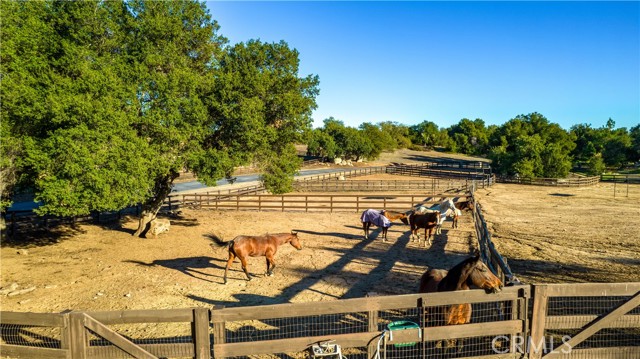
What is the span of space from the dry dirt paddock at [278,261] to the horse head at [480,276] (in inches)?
151

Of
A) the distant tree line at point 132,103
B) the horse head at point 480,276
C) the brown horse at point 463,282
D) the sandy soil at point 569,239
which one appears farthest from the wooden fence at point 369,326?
the distant tree line at point 132,103

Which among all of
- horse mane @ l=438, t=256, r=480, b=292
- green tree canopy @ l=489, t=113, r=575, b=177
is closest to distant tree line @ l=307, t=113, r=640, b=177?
green tree canopy @ l=489, t=113, r=575, b=177

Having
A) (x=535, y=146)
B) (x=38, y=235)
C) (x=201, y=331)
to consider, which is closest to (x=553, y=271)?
(x=201, y=331)

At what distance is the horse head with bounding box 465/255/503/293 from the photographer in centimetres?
432

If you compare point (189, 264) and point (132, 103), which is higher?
point (132, 103)

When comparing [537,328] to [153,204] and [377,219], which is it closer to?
[377,219]

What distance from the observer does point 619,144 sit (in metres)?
61.3

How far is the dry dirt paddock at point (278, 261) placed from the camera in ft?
27.6

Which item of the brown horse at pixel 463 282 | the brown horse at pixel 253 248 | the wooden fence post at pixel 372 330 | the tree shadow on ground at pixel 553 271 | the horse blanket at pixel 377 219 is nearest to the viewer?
the wooden fence post at pixel 372 330

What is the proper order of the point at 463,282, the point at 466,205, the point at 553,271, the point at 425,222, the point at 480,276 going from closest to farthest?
the point at 480,276 → the point at 463,282 → the point at 553,271 → the point at 425,222 → the point at 466,205

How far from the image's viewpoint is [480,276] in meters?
4.55

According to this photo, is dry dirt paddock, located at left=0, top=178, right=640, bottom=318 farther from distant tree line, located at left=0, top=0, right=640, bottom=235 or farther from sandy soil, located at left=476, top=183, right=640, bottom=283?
distant tree line, located at left=0, top=0, right=640, bottom=235

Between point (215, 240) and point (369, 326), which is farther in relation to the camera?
point (215, 240)

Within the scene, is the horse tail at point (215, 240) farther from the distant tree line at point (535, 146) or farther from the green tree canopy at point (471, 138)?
the green tree canopy at point (471, 138)
